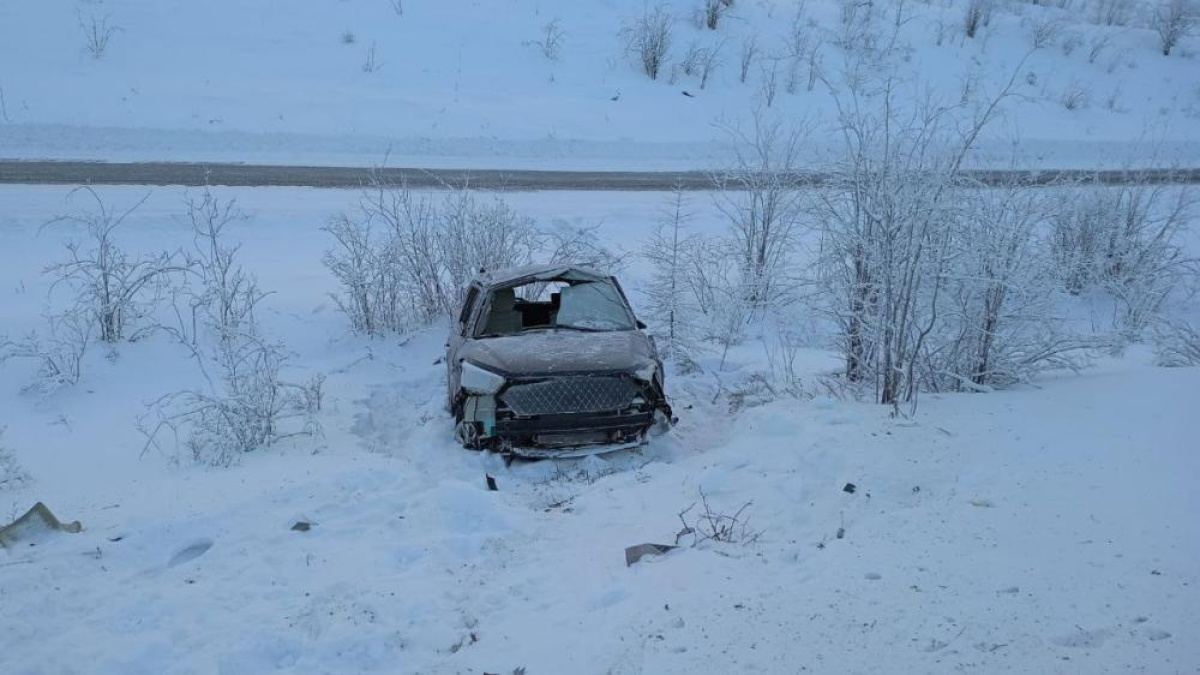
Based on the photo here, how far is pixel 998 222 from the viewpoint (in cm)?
778

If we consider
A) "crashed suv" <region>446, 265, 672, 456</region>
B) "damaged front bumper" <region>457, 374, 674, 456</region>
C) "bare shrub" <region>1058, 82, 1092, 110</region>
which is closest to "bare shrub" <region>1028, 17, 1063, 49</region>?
"bare shrub" <region>1058, 82, 1092, 110</region>

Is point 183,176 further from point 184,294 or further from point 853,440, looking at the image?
point 853,440

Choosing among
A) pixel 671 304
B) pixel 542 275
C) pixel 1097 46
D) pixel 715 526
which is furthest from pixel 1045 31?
pixel 715 526

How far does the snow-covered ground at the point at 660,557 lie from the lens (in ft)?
12.9

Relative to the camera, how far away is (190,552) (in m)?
5.23

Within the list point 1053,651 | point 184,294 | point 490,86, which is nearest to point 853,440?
point 1053,651

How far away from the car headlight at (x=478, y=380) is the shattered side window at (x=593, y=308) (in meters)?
1.09

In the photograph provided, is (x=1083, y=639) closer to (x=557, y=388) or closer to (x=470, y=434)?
(x=557, y=388)

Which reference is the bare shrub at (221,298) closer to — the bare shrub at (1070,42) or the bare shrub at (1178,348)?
the bare shrub at (1178,348)

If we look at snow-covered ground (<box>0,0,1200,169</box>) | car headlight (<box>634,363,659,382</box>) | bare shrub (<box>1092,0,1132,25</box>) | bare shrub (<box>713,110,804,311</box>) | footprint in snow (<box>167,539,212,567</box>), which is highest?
bare shrub (<box>1092,0,1132,25</box>)

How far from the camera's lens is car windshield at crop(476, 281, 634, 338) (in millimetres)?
7816

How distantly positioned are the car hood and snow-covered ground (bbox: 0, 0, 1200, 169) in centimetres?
1013

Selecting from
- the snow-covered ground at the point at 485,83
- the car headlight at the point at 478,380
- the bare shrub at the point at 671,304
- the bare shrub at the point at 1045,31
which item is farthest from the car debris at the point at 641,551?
the bare shrub at the point at 1045,31

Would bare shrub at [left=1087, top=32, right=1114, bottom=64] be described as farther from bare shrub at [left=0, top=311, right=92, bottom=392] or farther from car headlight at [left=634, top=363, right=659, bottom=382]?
bare shrub at [left=0, top=311, right=92, bottom=392]
